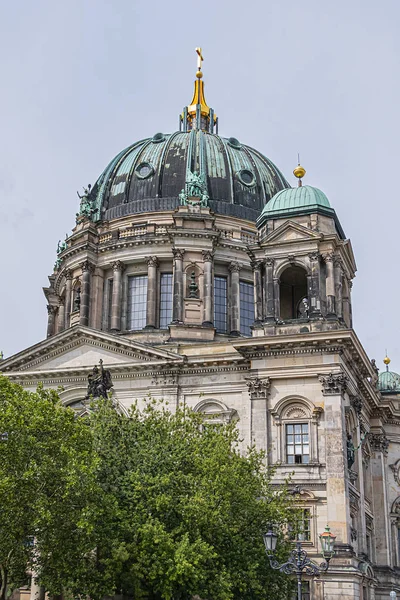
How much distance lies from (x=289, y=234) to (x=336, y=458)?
11.6 m

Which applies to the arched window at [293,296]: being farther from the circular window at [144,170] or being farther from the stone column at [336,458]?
the circular window at [144,170]

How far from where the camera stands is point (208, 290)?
5222cm

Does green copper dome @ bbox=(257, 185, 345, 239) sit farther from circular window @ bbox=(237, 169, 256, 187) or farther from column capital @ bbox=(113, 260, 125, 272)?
circular window @ bbox=(237, 169, 256, 187)

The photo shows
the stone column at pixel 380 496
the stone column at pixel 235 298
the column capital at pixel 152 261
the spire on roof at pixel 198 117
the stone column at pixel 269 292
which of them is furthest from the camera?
the spire on roof at pixel 198 117

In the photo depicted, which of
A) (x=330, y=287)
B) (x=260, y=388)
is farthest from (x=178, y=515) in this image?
(x=330, y=287)

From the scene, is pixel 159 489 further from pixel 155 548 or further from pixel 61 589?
pixel 61 589

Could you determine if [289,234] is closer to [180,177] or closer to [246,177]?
[180,177]

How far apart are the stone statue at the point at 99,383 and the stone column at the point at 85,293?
43.6ft

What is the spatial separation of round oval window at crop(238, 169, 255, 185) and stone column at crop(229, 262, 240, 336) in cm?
766

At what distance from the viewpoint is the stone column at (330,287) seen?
41328 millimetres

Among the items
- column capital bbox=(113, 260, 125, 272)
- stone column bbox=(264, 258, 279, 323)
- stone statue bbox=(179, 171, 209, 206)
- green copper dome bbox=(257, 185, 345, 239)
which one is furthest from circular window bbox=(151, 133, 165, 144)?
stone column bbox=(264, 258, 279, 323)

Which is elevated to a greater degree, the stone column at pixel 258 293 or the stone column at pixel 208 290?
the stone column at pixel 208 290

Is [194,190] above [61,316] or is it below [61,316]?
above

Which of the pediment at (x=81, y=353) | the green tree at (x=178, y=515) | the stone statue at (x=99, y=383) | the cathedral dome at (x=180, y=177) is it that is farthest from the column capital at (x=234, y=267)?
the green tree at (x=178, y=515)
